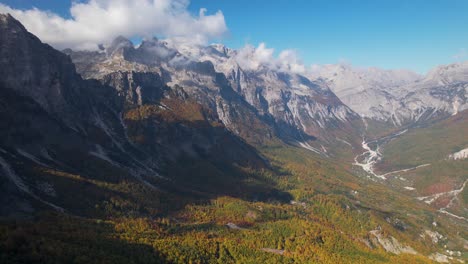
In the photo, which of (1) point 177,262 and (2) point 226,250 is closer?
(1) point 177,262

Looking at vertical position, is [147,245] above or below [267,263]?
above

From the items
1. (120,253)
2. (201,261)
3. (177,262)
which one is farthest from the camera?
(201,261)

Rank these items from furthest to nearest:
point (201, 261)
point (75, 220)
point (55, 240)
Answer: point (75, 220), point (201, 261), point (55, 240)

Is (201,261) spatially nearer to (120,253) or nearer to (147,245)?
(147,245)

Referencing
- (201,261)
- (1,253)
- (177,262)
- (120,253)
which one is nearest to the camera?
(1,253)

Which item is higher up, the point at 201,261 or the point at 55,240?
the point at 55,240

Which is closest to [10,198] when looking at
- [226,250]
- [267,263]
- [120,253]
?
[120,253]

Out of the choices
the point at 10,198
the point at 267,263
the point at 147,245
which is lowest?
the point at 267,263

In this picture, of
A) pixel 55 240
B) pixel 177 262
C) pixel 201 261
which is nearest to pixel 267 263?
pixel 201 261

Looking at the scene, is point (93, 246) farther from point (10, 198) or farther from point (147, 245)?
point (10, 198)
